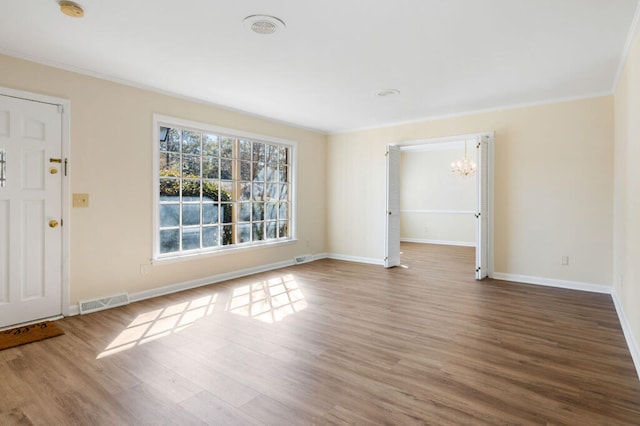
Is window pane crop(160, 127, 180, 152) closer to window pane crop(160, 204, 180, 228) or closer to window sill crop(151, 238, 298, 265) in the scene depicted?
window pane crop(160, 204, 180, 228)

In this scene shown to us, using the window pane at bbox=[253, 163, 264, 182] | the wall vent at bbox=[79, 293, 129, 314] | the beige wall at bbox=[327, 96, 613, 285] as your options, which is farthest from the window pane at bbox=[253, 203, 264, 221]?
the beige wall at bbox=[327, 96, 613, 285]

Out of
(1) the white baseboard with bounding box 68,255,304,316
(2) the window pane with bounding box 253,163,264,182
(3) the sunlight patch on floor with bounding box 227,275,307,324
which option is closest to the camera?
(3) the sunlight patch on floor with bounding box 227,275,307,324

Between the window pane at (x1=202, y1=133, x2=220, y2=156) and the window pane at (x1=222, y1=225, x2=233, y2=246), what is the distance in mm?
1113

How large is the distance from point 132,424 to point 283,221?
4679 mm

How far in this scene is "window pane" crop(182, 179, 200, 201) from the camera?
15.7 feet

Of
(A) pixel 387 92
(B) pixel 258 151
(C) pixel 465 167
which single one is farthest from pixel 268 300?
(C) pixel 465 167

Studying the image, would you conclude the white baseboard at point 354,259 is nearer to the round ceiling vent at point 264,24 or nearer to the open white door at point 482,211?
the open white door at point 482,211

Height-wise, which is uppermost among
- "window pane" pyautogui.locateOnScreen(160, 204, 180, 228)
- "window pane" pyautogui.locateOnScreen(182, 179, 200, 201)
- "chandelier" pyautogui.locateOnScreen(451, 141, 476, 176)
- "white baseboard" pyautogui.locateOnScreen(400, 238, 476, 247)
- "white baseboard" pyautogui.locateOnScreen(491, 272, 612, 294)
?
"chandelier" pyautogui.locateOnScreen(451, 141, 476, 176)

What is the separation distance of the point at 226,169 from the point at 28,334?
3062mm

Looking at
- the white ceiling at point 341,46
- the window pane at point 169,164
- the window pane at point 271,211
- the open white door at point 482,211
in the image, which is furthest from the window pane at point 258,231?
the open white door at point 482,211

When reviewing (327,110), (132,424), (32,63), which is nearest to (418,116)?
(327,110)

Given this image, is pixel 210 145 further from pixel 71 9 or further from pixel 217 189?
pixel 71 9

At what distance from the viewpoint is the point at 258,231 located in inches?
234

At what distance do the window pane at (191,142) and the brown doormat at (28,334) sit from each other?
2520 mm
